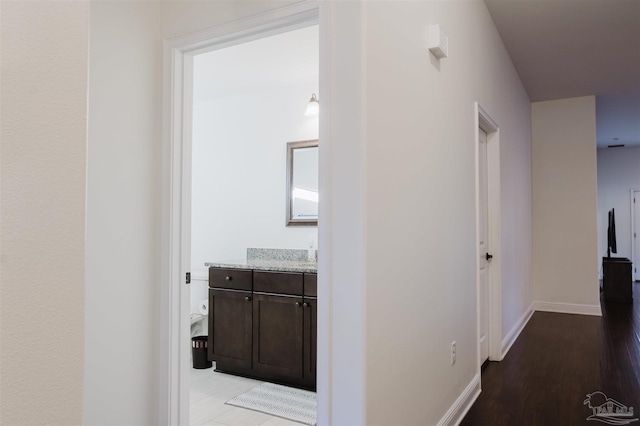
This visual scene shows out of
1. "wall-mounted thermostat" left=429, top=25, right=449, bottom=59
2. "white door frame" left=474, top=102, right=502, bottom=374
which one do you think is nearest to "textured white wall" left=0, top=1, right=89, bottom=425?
"wall-mounted thermostat" left=429, top=25, right=449, bottom=59

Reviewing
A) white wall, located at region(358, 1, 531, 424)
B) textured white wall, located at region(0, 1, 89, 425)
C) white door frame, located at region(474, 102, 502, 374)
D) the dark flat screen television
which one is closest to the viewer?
textured white wall, located at region(0, 1, 89, 425)

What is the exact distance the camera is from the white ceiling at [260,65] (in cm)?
336

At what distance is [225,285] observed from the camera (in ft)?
11.5

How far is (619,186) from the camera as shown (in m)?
9.53

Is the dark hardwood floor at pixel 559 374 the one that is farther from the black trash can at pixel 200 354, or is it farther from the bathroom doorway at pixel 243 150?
the black trash can at pixel 200 354

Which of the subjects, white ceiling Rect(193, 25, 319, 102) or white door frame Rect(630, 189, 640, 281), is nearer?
white ceiling Rect(193, 25, 319, 102)

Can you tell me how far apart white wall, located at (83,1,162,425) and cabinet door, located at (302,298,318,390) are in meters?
1.20

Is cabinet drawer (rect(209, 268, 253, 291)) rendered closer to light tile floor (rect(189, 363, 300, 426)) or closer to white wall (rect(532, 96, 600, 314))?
light tile floor (rect(189, 363, 300, 426))

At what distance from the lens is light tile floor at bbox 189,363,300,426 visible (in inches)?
105

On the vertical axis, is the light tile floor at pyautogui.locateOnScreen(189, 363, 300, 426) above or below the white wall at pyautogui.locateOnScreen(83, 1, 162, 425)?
below

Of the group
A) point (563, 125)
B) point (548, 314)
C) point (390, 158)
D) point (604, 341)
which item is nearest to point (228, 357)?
point (390, 158)

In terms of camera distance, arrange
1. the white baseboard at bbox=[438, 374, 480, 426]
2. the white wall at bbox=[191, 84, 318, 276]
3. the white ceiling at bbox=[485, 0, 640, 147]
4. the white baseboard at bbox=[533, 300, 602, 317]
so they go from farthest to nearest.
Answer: the white baseboard at bbox=[533, 300, 602, 317], the white wall at bbox=[191, 84, 318, 276], the white ceiling at bbox=[485, 0, 640, 147], the white baseboard at bbox=[438, 374, 480, 426]

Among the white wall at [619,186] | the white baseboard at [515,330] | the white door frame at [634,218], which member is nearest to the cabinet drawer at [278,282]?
the white baseboard at [515,330]

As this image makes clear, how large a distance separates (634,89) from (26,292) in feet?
21.8
